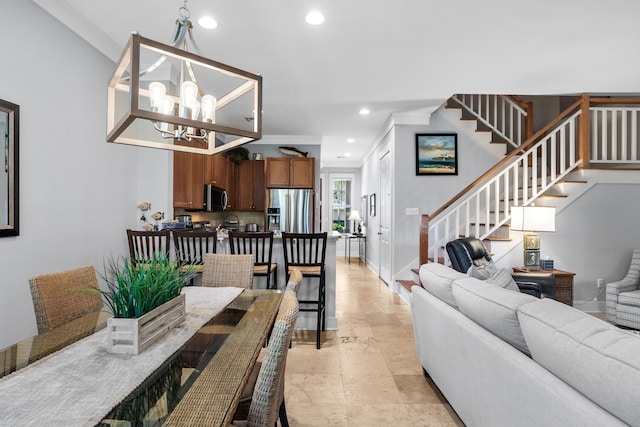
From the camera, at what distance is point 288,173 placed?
6422 millimetres

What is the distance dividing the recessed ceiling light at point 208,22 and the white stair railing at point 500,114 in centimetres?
388

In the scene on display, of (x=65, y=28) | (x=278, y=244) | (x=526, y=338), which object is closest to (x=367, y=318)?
(x=278, y=244)

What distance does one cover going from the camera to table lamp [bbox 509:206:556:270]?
151 inches

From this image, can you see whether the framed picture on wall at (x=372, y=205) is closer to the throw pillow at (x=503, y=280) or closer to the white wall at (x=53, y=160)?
the throw pillow at (x=503, y=280)

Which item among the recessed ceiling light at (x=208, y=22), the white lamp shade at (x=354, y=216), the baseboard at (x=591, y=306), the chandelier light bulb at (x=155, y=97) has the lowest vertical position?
A: the baseboard at (x=591, y=306)

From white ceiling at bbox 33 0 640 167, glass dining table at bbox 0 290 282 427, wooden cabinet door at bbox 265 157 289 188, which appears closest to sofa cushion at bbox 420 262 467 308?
glass dining table at bbox 0 290 282 427

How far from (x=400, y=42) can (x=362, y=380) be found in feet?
9.51

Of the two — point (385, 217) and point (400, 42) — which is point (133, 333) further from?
point (385, 217)

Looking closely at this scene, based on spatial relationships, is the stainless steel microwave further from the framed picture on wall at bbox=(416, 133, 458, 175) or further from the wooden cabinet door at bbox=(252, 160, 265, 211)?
the framed picture on wall at bbox=(416, 133, 458, 175)

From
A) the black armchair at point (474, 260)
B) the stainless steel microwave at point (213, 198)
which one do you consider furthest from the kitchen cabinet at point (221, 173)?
the black armchair at point (474, 260)

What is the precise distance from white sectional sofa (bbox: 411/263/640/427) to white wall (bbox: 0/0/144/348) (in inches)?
114

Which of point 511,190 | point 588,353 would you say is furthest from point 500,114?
point 588,353

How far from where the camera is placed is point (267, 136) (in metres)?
6.64

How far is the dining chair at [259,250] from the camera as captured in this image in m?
3.10
